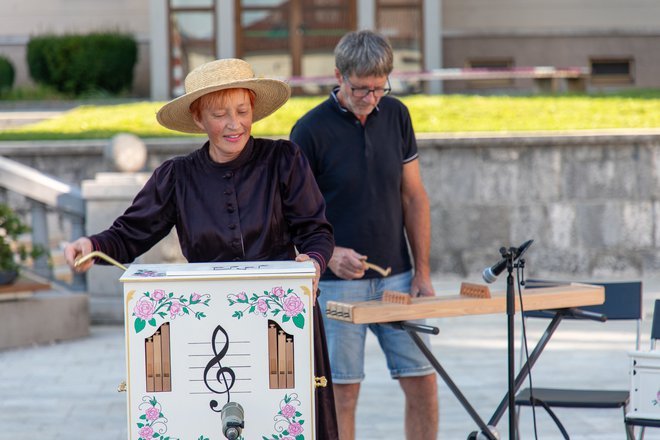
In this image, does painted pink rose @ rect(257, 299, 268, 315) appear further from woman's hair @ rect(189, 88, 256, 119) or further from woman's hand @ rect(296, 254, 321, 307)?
woman's hair @ rect(189, 88, 256, 119)

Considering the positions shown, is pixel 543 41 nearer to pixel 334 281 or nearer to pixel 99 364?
pixel 99 364

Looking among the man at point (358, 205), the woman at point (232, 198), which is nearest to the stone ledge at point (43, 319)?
the man at point (358, 205)

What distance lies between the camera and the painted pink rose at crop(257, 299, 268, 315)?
12.2 feet

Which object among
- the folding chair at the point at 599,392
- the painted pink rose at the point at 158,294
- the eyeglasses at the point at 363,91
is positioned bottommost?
the folding chair at the point at 599,392

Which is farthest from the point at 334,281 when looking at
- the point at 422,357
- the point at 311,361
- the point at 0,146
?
the point at 0,146

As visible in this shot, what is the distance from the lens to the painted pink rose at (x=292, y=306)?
146 inches

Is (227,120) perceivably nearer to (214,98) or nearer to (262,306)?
(214,98)

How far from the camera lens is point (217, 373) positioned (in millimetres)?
3697

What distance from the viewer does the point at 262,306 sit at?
371 centimetres

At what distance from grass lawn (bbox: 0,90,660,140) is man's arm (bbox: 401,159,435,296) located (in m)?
7.55

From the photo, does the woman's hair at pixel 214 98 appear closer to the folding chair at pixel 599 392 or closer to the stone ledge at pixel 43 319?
the folding chair at pixel 599 392

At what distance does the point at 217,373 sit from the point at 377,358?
5.12 meters

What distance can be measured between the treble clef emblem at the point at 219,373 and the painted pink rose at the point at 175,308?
0.40 feet

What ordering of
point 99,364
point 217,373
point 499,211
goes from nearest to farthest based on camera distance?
point 217,373
point 99,364
point 499,211
